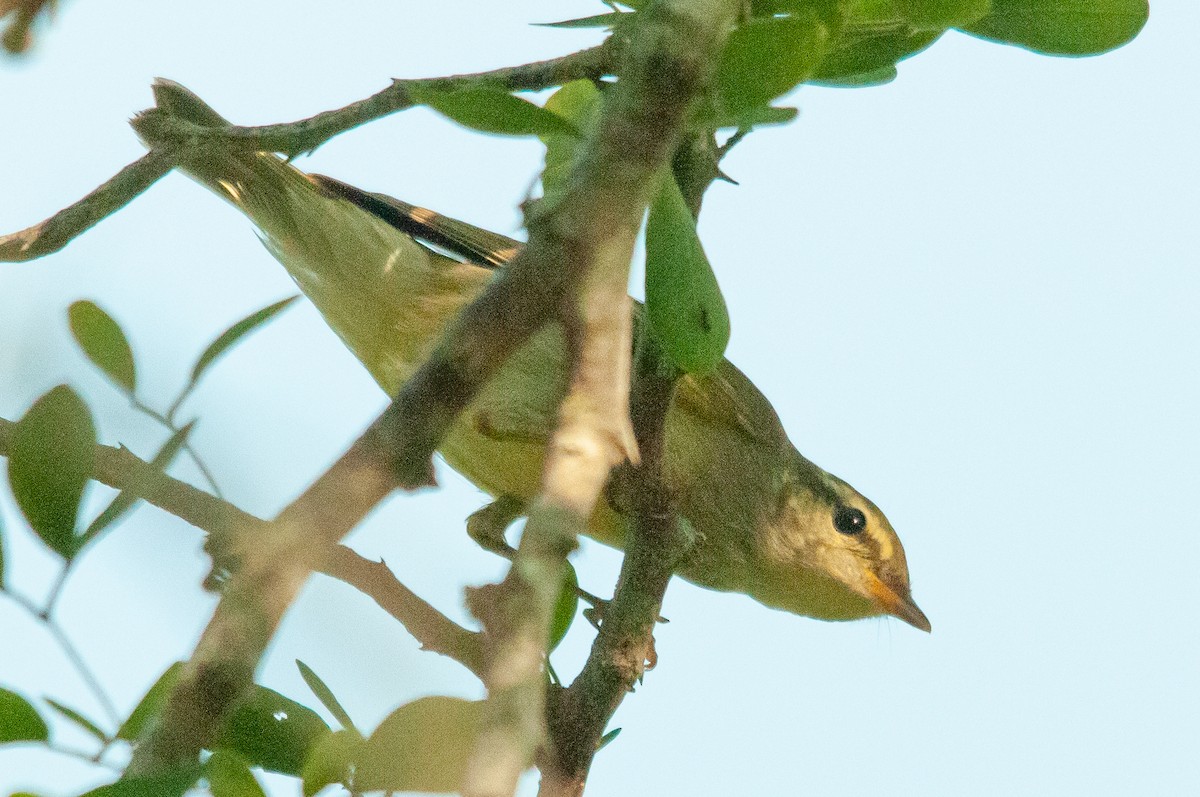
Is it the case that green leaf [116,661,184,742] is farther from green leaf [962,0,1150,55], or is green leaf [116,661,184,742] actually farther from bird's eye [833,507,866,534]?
bird's eye [833,507,866,534]

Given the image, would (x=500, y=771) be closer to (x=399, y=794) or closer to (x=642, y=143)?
(x=399, y=794)

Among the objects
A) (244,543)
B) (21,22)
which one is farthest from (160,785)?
(21,22)

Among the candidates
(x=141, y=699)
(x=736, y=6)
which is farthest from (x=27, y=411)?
(x=736, y=6)

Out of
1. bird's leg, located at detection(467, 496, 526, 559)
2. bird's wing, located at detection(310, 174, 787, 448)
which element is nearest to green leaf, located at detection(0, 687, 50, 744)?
bird's leg, located at detection(467, 496, 526, 559)

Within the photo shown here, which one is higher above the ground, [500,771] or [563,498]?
[563,498]

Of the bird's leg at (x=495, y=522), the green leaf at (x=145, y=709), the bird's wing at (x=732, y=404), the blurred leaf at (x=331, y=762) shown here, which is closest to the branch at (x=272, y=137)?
Result: the green leaf at (x=145, y=709)

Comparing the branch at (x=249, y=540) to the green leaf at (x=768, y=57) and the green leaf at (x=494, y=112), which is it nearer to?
the green leaf at (x=494, y=112)

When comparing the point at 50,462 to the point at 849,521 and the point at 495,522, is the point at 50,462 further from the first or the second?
the point at 849,521
